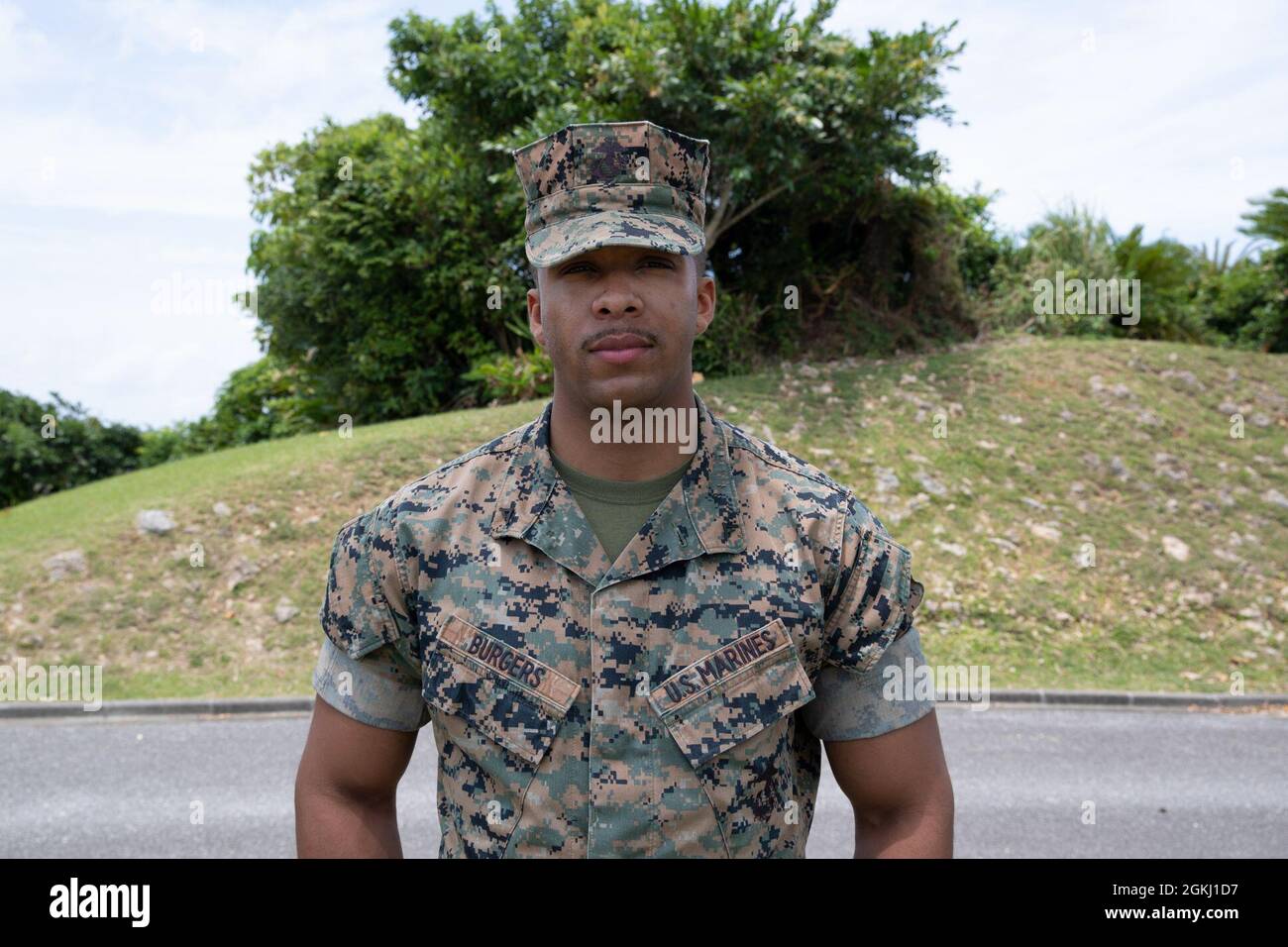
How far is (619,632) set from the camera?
1.86 m

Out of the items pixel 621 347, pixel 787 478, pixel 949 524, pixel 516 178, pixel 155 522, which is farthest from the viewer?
pixel 516 178

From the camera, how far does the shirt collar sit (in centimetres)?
190

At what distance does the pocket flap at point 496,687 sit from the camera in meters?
1.84

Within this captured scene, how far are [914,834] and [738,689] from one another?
0.39 m

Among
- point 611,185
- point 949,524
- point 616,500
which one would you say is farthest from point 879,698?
point 949,524

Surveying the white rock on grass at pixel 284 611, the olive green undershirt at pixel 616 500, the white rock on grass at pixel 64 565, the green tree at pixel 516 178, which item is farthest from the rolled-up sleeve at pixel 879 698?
the green tree at pixel 516 178

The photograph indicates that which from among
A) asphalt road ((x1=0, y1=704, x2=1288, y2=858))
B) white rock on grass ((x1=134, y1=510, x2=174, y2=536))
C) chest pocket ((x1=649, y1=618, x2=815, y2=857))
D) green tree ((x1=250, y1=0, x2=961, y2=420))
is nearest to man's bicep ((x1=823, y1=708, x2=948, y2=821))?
chest pocket ((x1=649, y1=618, x2=815, y2=857))

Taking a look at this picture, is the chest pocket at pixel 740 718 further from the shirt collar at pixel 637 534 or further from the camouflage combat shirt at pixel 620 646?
the shirt collar at pixel 637 534

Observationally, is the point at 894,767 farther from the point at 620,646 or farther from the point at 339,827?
the point at 339,827

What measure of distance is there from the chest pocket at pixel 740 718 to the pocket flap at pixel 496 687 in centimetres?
18

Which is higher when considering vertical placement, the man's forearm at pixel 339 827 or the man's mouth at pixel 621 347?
the man's mouth at pixel 621 347
